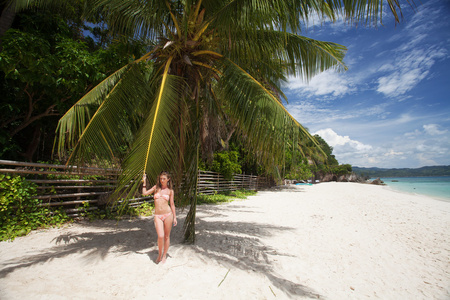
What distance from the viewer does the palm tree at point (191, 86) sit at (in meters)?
A: 3.15

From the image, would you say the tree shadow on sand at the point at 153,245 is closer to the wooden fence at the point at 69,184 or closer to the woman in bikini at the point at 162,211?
the woman in bikini at the point at 162,211

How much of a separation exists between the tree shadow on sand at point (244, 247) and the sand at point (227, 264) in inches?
0.7

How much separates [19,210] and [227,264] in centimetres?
408

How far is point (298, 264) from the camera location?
3.54 meters

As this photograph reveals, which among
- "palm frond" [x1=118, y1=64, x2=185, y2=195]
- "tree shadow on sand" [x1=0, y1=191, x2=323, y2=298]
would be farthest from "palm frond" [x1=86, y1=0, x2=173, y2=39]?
"tree shadow on sand" [x1=0, y1=191, x2=323, y2=298]

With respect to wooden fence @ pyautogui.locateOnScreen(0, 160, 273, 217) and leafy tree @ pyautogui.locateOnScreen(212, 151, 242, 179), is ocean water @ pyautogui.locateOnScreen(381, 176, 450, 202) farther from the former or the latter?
wooden fence @ pyautogui.locateOnScreen(0, 160, 273, 217)

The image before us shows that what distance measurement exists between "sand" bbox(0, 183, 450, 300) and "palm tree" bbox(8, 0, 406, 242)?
3.35 ft

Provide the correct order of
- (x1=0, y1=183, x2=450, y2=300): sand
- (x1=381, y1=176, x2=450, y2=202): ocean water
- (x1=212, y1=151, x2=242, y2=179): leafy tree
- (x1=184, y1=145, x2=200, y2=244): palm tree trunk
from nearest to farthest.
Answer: (x1=0, y1=183, x2=450, y2=300): sand, (x1=184, y1=145, x2=200, y2=244): palm tree trunk, (x1=212, y1=151, x2=242, y2=179): leafy tree, (x1=381, y1=176, x2=450, y2=202): ocean water

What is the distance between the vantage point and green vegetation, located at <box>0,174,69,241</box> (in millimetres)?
4012

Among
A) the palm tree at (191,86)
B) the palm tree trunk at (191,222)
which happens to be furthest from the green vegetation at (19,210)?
the palm tree trunk at (191,222)

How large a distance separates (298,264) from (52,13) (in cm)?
Answer: 844

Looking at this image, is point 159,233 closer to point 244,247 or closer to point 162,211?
point 162,211

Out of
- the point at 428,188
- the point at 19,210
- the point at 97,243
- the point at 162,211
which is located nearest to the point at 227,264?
the point at 162,211

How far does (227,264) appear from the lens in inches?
134
